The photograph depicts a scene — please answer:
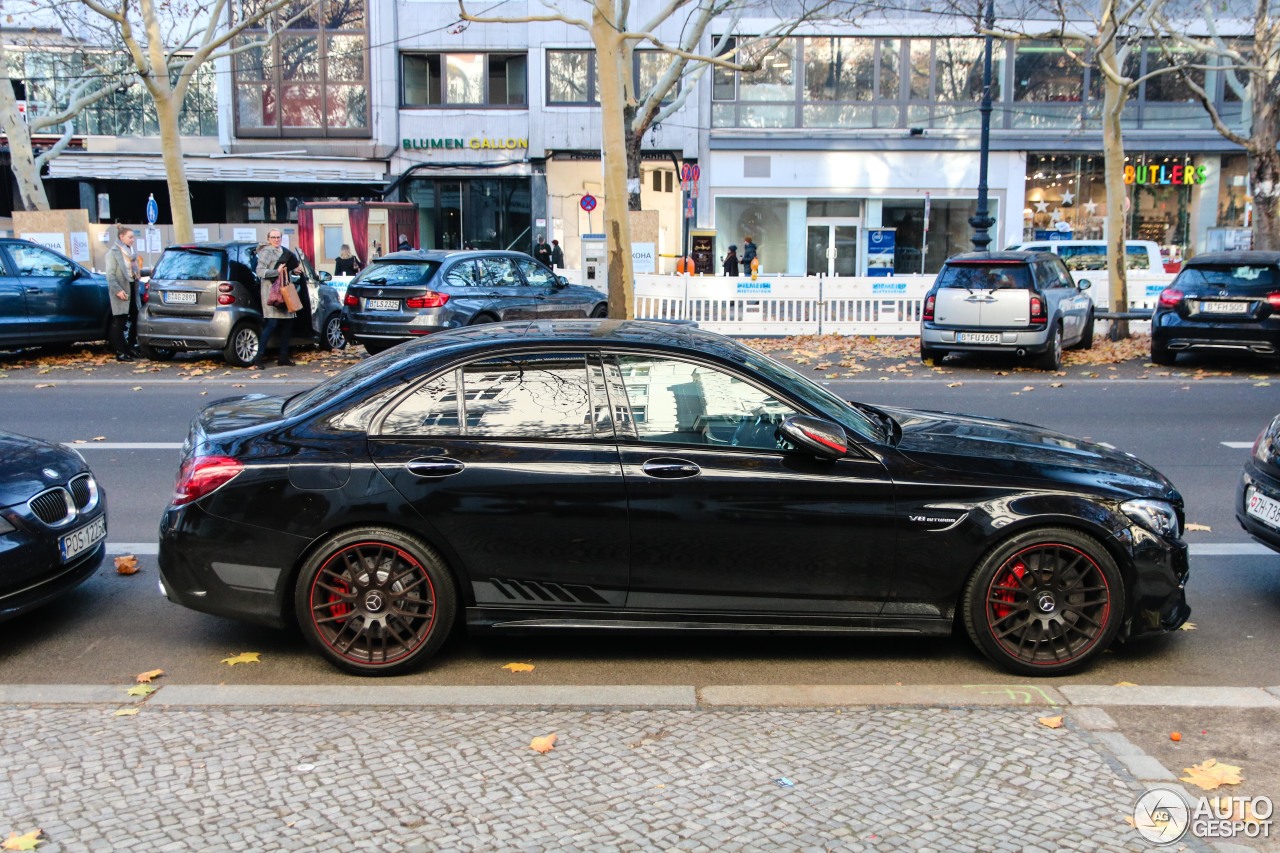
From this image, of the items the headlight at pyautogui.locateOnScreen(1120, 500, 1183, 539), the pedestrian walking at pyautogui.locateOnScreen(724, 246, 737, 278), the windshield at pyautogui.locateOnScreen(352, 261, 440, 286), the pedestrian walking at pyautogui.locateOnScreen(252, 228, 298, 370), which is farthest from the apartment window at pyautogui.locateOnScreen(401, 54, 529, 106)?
the headlight at pyautogui.locateOnScreen(1120, 500, 1183, 539)

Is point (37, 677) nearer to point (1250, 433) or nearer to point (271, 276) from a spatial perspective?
point (1250, 433)

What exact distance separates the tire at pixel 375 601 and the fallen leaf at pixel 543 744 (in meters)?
0.92

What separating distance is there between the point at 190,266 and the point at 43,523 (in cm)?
1183

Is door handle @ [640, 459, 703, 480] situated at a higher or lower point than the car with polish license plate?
lower

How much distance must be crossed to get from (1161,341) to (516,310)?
899cm

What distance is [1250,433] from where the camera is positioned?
11172 mm

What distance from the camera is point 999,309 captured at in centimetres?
1622

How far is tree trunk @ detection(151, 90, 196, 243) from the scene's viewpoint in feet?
71.2

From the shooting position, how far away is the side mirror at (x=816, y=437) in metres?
5.13

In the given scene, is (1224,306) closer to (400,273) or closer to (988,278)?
(988,278)

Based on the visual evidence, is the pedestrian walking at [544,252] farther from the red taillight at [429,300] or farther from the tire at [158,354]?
the red taillight at [429,300]

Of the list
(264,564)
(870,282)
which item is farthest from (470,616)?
(870,282)

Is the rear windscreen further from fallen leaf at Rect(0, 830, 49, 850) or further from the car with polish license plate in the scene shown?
fallen leaf at Rect(0, 830, 49, 850)

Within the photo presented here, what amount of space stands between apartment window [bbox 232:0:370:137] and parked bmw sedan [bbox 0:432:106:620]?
33905 mm
